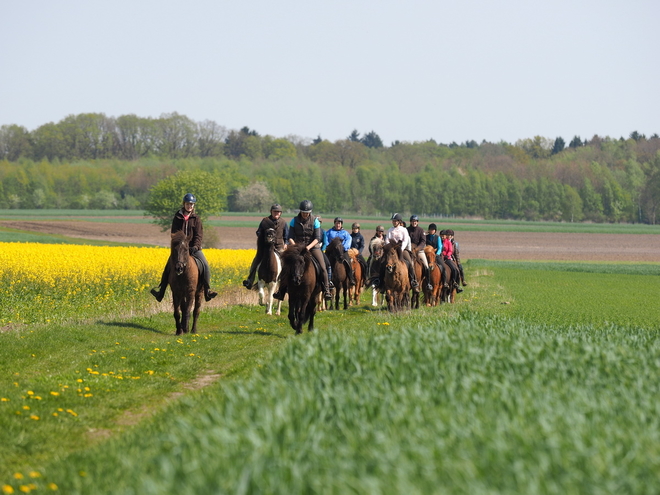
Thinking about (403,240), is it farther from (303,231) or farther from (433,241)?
(303,231)

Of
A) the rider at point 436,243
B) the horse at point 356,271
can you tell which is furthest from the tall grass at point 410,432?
the horse at point 356,271

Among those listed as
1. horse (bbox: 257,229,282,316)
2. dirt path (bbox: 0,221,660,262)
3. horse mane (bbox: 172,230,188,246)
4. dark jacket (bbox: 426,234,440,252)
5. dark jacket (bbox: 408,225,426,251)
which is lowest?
dirt path (bbox: 0,221,660,262)

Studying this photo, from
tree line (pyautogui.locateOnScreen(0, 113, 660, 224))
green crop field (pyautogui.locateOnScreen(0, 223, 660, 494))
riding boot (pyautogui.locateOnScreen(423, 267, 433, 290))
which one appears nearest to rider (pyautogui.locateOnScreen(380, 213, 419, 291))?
riding boot (pyautogui.locateOnScreen(423, 267, 433, 290))

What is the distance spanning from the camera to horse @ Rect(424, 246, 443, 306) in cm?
2090

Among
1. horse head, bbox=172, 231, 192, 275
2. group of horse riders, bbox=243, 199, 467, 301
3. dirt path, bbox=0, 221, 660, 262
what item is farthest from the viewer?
dirt path, bbox=0, 221, 660, 262

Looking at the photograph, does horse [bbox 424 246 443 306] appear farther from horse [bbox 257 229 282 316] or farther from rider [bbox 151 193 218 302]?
rider [bbox 151 193 218 302]

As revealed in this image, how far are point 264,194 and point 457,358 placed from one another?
410ft

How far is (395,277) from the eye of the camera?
18.3 metres

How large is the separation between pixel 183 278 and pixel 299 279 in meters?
2.25

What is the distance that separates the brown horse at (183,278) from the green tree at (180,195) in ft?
182

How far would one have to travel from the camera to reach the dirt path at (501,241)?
66.2 m

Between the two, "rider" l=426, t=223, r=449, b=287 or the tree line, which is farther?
the tree line

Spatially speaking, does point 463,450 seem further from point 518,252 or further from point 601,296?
point 518,252

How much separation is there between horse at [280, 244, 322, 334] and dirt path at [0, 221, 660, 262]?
48.0 m
